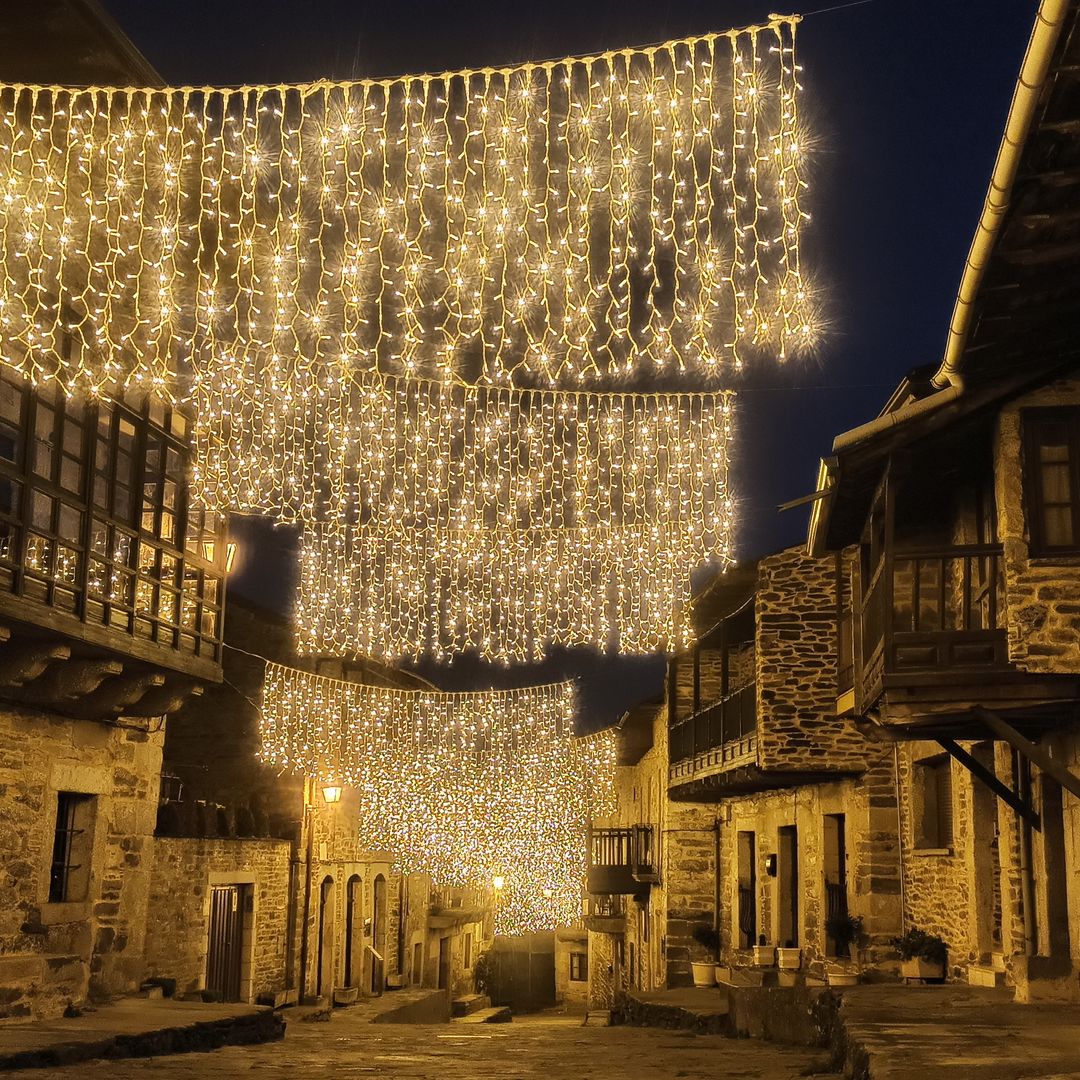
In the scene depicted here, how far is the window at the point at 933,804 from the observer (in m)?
15.2

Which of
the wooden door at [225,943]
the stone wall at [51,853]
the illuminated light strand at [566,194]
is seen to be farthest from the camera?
the wooden door at [225,943]

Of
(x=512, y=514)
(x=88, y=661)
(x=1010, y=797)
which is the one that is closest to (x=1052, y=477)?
(x=1010, y=797)

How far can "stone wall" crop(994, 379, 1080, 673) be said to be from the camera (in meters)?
9.88

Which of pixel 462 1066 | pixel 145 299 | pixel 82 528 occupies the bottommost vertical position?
pixel 462 1066

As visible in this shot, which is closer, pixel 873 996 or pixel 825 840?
pixel 873 996

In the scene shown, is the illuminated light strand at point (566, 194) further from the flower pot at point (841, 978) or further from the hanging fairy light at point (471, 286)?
the flower pot at point (841, 978)

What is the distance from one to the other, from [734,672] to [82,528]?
45.9 feet

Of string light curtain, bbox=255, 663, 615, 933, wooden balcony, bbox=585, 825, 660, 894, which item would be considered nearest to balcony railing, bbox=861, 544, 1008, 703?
string light curtain, bbox=255, 663, 615, 933

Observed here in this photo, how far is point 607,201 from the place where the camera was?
8.22 m

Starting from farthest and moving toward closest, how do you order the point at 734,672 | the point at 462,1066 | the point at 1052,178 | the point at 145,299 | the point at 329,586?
the point at 734,672 → the point at 329,586 → the point at 145,299 → the point at 462,1066 → the point at 1052,178

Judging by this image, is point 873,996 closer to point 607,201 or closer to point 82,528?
point 607,201

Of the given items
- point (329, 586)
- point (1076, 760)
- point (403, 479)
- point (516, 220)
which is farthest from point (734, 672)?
point (516, 220)

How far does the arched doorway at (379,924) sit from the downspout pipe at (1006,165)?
2225 centimetres

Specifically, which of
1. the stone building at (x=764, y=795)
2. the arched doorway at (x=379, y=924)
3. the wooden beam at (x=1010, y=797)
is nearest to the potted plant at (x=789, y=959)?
the stone building at (x=764, y=795)
